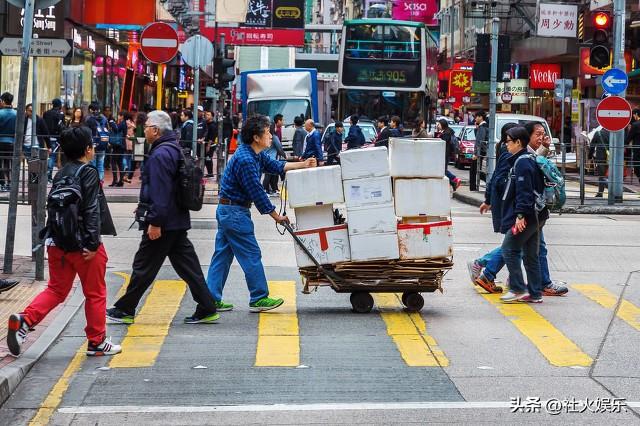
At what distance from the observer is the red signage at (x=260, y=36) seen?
58969 mm

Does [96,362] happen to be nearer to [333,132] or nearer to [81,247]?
[81,247]

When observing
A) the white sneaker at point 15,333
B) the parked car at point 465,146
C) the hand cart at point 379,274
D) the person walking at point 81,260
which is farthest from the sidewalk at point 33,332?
the parked car at point 465,146

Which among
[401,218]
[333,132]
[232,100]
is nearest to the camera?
[401,218]

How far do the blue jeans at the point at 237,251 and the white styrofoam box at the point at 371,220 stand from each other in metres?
0.84

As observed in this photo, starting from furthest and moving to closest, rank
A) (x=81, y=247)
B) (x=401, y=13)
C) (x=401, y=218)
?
(x=401, y=13) < (x=401, y=218) < (x=81, y=247)

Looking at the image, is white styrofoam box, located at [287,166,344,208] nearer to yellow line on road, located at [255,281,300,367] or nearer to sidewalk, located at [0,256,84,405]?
yellow line on road, located at [255,281,300,367]

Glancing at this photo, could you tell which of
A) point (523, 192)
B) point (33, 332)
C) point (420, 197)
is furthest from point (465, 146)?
point (33, 332)

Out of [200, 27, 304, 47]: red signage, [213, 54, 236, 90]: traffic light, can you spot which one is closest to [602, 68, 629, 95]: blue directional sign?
[213, 54, 236, 90]: traffic light

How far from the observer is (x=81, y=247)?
870 cm

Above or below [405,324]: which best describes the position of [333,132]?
above

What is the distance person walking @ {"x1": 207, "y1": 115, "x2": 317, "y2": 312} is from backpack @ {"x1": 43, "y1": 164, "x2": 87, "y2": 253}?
7.32ft

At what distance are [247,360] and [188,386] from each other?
36.8 inches

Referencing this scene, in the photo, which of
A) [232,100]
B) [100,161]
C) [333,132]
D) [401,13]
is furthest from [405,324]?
[232,100]

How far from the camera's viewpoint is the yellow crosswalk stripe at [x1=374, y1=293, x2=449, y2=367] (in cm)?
890
